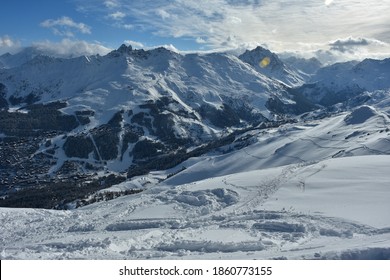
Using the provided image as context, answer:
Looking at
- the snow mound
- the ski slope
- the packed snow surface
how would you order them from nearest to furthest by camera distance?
the ski slope
the packed snow surface
the snow mound

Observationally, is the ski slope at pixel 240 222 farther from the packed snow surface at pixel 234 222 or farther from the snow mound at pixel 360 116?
the snow mound at pixel 360 116

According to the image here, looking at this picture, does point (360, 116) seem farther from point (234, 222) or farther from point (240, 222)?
point (234, 222)

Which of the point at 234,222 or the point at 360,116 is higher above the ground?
the point at 360,116

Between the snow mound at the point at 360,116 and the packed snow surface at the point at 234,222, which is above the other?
the snow mound at the point at 360,116

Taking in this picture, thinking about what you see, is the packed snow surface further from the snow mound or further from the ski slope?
the snow mound

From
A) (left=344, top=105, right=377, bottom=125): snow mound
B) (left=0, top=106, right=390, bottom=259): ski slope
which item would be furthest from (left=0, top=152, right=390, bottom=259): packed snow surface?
(left=344, top=105, right=377, bottom=125): snow mound

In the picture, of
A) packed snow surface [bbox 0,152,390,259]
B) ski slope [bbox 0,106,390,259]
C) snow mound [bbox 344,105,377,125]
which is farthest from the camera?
snow mound [bbox 344,105,377,125]

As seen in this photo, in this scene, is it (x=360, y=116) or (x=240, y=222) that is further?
(x=360, y=116)

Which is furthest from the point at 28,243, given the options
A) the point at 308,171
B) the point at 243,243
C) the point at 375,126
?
the point at 375,126

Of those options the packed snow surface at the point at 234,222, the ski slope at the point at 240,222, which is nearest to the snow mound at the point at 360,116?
the ski slope at the point at 240,222

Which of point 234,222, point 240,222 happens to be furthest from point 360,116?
point 234,222

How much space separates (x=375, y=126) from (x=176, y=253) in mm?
156291

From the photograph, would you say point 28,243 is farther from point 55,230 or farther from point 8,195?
point 8,195
